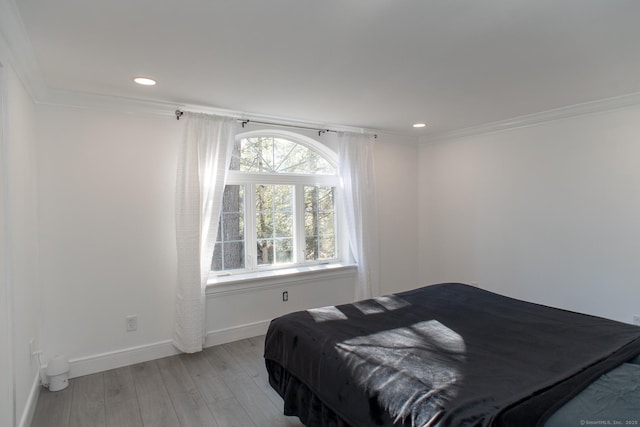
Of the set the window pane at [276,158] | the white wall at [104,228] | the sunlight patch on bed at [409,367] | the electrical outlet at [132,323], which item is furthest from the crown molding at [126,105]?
the sunlight patch on bed at [409,367]

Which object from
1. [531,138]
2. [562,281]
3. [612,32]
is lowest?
[562,281]

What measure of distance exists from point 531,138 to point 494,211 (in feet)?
2.86

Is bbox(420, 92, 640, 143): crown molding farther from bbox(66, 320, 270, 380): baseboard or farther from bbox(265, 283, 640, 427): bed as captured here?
bbox(66, 320, 270, 380): baseboard

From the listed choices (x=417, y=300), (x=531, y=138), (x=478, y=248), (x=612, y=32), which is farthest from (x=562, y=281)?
(x=612, y=32)

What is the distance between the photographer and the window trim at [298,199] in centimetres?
362

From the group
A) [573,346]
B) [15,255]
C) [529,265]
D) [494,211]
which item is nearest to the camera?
[573,346]

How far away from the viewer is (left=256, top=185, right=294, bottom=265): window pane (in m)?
3.86

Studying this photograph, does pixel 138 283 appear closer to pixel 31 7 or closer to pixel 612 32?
pixel 31 7

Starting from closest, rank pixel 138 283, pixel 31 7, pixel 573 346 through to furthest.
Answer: pixel 31 7, pixel 573 346, pixel 138 283

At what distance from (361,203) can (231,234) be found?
5.06ft

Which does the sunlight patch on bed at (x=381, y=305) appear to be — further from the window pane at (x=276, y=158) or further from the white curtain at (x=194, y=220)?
the window pane at (x=276, y=158)

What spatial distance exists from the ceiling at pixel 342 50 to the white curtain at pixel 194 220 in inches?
12.7

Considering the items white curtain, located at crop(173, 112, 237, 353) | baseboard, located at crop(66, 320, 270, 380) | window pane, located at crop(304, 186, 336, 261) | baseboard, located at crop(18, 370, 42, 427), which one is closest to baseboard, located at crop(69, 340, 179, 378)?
baseboard, located at crop(66, 320, 270, 380)

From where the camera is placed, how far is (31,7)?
1.62 m
